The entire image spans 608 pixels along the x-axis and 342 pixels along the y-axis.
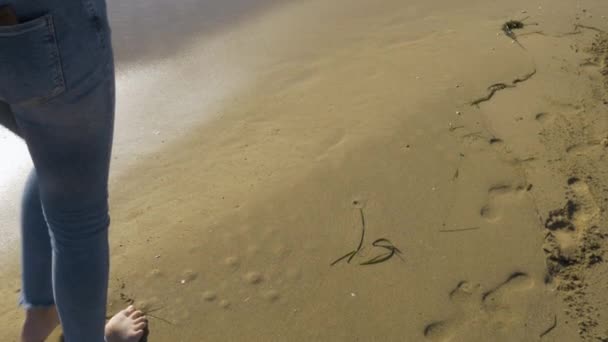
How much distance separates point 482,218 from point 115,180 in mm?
1610

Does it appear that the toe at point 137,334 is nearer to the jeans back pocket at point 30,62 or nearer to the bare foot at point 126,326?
the bare foot at point 126,326

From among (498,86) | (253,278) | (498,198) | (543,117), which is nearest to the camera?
(253,278)

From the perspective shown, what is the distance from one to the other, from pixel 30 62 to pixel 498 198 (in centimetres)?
176

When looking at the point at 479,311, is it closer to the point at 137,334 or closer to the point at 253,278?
the point at 253,278

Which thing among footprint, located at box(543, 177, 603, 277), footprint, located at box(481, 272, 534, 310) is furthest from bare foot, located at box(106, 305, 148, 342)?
footprint, located at box(543, 177, 603, 277)

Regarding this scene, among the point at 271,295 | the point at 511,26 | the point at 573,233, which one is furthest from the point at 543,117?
the point at 271,295

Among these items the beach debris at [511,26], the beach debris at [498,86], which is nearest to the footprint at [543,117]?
the beach debris at [498,86]

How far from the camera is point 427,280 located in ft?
6.49

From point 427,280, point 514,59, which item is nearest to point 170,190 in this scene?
point 427,280

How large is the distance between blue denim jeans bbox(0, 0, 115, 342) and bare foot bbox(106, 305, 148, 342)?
0.85ft

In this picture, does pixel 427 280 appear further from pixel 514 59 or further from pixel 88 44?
pixel 514 59

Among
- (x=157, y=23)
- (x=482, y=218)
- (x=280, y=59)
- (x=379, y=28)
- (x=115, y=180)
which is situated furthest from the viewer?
(x=157, y=23)

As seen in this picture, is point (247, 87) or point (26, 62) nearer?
point (26, 62)

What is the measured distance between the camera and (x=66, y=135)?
4.15 ft
